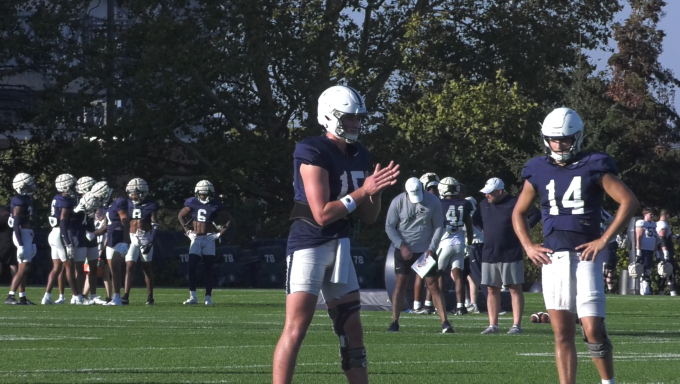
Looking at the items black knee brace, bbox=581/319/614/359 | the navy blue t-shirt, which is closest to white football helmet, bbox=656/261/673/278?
the navy blue t-shirt

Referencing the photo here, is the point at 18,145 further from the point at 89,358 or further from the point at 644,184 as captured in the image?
the point at 89,358

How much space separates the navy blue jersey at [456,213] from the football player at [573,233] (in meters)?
9.25

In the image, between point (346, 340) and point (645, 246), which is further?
point (645, 246)

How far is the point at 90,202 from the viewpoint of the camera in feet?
61.3

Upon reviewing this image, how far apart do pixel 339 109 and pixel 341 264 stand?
2.50 feet

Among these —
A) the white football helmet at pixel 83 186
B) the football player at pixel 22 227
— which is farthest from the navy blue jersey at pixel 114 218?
the football player at pixel 22 227

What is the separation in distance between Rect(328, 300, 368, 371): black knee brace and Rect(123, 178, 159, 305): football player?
12.8 meters

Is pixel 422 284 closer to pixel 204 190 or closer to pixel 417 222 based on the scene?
pixel 417 222

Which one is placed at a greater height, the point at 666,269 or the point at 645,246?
the point at 645,246

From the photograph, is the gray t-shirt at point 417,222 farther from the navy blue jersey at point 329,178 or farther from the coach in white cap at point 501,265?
the navy blue jersey at point 329,178

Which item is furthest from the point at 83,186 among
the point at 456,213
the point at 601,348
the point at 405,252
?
the point at 601,348

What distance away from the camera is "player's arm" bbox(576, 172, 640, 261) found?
7.30 m

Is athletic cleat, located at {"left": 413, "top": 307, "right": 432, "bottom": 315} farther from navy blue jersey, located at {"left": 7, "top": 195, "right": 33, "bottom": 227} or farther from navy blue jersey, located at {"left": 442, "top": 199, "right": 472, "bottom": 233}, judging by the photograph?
navy blue jersey, located at {"left": 7, "top": 195, "right": 33, "bottom": 227}

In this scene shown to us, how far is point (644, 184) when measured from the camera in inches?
1767
